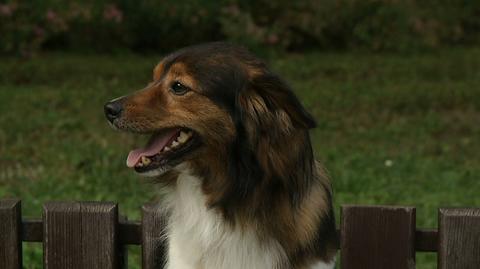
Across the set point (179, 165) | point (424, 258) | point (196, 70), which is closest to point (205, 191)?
point (179, 165)

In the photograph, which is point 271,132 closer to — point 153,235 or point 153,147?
point 153,147

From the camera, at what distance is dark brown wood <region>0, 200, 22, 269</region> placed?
12.7ft

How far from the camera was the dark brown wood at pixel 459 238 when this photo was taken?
370 cm

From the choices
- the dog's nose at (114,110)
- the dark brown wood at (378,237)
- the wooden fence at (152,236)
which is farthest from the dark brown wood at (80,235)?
the dark brown wood at (378,237)

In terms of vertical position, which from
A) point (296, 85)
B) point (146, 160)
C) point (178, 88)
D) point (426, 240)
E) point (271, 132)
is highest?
point (178, 88)

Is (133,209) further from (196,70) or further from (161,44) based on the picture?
(161,44)

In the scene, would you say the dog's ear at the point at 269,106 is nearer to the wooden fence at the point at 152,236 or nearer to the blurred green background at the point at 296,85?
the wooden fence at the point at 152,236

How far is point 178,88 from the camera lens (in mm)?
3682

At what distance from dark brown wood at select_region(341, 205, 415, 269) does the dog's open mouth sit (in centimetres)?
66

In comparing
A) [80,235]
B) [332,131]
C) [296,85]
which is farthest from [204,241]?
[296,85]

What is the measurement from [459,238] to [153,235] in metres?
1.19

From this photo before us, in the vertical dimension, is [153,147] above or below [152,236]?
above

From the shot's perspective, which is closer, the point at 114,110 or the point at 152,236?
the point at 114,110

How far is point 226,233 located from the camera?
3.80 meters
